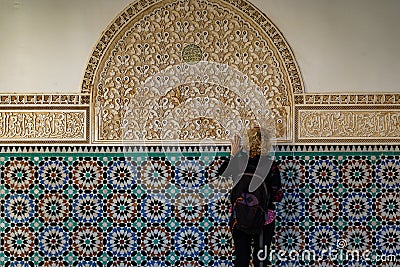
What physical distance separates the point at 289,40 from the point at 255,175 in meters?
1.05

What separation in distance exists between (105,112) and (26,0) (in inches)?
38.9

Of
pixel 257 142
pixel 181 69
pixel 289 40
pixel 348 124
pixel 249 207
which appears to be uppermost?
pixel 289 40

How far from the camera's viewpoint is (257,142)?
4.14 m

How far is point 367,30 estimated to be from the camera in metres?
4.46

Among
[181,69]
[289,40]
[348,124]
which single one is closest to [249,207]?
[348,124]

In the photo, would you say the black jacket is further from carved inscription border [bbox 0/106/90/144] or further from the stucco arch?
carved inscription border [bbox 0/106/90/144]

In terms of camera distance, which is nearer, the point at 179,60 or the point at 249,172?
the point at 249,172

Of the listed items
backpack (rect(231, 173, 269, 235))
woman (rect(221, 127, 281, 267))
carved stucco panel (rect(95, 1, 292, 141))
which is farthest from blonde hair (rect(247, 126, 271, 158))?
carved stucco panel (rect(95, 1, 292, 141))

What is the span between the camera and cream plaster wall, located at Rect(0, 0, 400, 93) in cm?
446

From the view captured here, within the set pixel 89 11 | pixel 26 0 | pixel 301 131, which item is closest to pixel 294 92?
pixel 301 131

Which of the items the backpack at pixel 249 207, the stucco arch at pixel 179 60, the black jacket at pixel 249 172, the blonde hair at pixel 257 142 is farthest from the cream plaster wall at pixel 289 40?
the backpack at pixel 249 207

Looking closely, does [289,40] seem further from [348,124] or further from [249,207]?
[249,207]

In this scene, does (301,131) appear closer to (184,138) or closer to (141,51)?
(184,138)

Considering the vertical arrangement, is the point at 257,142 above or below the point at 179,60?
below
